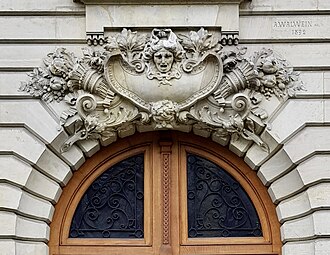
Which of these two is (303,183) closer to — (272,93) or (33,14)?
(272,93)

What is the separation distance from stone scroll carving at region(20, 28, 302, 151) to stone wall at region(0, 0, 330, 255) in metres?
0.16

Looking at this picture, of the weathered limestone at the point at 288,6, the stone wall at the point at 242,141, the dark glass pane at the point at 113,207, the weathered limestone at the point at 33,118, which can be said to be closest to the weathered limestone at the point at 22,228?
the stone wall at the point at 242,141

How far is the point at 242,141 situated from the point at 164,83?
41.6 inches

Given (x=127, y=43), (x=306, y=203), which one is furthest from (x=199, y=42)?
(x=306, y=203)

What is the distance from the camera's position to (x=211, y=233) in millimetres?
9609

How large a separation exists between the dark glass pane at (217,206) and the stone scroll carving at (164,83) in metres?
0.61

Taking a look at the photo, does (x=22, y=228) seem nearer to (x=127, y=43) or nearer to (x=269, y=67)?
(x=127, y=43)

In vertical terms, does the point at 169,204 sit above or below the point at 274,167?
below

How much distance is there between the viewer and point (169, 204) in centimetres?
959

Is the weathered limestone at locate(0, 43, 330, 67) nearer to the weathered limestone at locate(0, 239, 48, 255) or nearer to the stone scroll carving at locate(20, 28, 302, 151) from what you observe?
the stone scroll carving at locate(20, 28, 302, 151)

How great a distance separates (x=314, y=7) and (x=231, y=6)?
0.88 metres

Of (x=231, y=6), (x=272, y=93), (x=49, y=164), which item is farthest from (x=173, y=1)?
(x=49, y=164)

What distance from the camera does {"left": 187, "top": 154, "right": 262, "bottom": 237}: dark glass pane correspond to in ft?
31.6

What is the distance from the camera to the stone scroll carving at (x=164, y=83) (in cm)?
927
